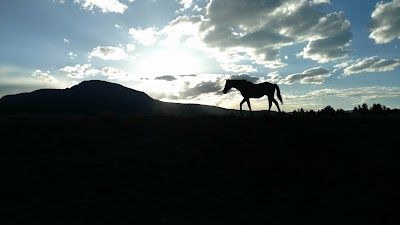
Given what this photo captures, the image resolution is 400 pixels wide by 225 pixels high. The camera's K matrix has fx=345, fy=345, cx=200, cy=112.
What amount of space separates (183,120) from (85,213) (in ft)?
30.4

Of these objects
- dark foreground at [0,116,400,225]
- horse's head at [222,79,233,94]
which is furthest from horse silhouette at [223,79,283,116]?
dark foreground at [0,116,400,225]

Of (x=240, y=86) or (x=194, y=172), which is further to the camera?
(x=240, y=86)

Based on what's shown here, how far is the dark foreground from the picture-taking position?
13156mm

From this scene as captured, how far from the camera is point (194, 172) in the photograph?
1561 centimetres

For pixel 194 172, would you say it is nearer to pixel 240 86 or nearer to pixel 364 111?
pixel 240 86

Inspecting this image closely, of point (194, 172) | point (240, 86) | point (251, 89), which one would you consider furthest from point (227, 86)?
point (194, 172)

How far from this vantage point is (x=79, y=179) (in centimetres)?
1464

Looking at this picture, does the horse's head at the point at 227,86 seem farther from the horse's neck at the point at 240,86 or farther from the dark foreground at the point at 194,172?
the dark foreground at the point at 194,172

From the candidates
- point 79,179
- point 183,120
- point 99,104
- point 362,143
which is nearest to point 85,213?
point 79,179

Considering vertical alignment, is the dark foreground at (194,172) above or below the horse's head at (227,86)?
below

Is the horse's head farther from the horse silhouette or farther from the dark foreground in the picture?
the dark foreground

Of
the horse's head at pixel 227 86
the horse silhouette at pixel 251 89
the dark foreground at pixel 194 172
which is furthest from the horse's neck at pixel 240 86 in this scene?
the dark foreground at pixel 194 172

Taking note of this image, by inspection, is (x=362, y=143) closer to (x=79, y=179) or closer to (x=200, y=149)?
→ (x=200, y=149)

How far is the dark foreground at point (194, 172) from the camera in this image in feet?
43.2
